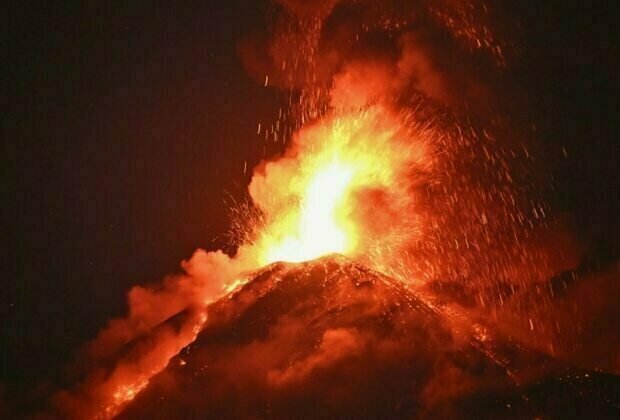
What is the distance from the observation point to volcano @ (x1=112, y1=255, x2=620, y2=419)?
11.3 meters

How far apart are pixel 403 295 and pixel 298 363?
12.6 feet

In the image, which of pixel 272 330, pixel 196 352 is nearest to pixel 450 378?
pixel 272 330

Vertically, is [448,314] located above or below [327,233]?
below

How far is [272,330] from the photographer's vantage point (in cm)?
1420

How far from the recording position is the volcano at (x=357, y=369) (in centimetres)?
1131

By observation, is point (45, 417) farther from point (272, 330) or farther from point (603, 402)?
point (603, 402)

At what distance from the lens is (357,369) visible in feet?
39.5

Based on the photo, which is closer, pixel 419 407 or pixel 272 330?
pixel 419 407

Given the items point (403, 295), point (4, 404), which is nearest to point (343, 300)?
point (403, 295)

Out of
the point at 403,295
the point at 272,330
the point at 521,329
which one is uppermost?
the point at 272,330

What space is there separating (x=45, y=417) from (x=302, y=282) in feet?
29.6

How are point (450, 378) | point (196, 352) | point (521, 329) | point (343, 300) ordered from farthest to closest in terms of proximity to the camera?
point (521, 329) → point (343, 300) → point (196, 352) → point (450, 378)

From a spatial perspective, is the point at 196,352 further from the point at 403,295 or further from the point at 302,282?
the point at 403,295

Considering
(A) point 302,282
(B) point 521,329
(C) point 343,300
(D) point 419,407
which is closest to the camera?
(D) point 419,407
